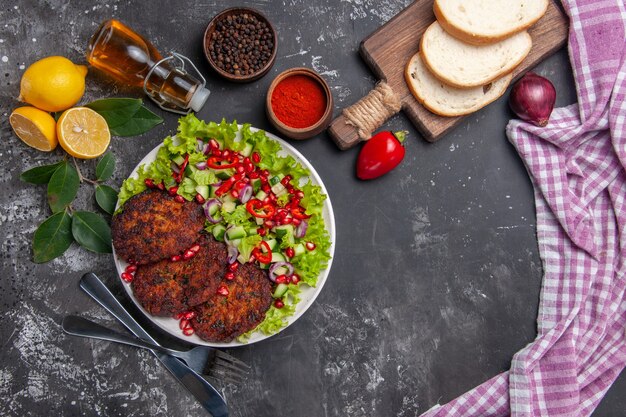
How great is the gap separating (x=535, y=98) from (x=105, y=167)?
266 centimetres

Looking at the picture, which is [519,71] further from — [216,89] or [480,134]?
[216,89]

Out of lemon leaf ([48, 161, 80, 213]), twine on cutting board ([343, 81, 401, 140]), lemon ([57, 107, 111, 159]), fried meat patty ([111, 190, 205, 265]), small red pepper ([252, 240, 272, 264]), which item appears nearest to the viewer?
fried meat patty ([111, 190, 205, 265])

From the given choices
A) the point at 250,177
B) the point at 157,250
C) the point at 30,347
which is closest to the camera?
the point at 157,250

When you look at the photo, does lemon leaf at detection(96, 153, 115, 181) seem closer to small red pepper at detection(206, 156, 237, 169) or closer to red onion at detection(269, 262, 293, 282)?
small red pepper at detection(206, 156, 237, 169)

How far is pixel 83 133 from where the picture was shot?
330cm

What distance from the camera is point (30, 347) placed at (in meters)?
3.48

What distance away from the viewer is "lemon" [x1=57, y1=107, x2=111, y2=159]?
3.24 metres

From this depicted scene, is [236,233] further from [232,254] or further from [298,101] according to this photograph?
[298,101]

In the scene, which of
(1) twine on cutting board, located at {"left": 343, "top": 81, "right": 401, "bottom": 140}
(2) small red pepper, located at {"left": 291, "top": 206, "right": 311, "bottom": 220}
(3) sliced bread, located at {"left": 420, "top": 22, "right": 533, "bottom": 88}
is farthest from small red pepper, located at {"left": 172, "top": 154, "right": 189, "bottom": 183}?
(3) sliced bread, located at {"left": 420, "top": 22, "right": 533, "bottom": 88}

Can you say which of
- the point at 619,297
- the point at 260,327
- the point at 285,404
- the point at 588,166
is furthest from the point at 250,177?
the point at 619,297

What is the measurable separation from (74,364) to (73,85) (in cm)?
169

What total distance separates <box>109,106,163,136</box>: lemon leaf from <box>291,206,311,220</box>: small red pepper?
0.98 meters

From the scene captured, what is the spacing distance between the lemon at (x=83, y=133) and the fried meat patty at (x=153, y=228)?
45 cm

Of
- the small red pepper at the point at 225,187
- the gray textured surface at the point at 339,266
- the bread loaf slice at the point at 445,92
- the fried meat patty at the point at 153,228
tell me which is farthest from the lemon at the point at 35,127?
the bread loaf slice at the point at 445,92
